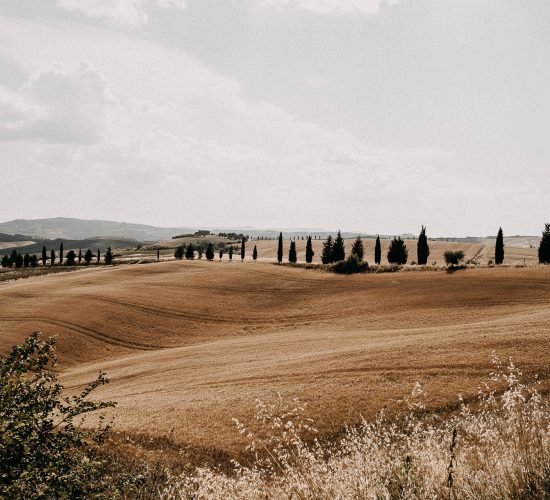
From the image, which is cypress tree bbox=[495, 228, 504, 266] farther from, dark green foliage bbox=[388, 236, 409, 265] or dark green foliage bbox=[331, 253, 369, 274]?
dark green foliage bbox=[331, 253, 369, 274]

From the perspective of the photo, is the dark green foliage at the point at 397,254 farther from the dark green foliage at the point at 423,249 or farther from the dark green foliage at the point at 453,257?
the dark green foliage at the point at 453,257

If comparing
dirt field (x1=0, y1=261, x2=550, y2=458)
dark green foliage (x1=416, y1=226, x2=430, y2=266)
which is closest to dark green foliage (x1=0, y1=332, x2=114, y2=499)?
dirt field (x1=0, y1=261, x2=550, y2=458)

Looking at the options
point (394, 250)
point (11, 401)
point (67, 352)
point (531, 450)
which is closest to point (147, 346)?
point (67, 352)

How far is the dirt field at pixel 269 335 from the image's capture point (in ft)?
71.6

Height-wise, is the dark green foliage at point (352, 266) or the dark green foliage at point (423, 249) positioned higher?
the dark green foliage at point (423, 249)

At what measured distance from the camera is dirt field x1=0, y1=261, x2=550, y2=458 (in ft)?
71.6

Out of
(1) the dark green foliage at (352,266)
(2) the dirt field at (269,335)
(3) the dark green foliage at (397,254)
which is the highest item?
(3) the dark green foliage at (397,254)

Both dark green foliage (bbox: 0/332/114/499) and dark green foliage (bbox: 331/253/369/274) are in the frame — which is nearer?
dark green foliage (bbox: 0/332/114/499)

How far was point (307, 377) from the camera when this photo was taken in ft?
83.4

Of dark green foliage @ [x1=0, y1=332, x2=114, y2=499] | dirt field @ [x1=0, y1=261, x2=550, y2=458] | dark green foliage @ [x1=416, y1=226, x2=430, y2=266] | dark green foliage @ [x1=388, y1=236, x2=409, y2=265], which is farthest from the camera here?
dark green foliage @ [x1=388, y1=236, x2=409, y2=265]

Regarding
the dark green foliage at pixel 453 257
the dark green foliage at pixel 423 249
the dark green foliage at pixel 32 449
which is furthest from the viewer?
the dark green foliage at pixel 423 249

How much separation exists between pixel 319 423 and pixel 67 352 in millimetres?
34983

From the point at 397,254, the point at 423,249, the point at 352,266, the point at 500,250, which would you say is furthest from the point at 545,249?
the point at 352,266

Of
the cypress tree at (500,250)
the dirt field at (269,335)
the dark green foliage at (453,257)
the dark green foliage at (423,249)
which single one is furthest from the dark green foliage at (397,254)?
the dirt field at (269,335)
